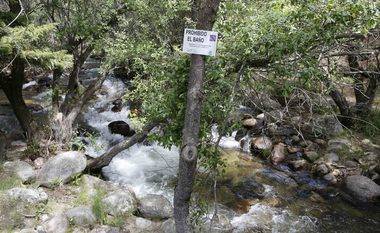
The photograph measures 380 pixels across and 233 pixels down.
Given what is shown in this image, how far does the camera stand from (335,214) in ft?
28.6

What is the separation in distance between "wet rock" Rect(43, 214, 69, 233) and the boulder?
148cm

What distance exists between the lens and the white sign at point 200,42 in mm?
4039

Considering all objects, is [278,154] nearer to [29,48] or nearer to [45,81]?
[29,48]

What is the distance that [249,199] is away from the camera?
907 cm

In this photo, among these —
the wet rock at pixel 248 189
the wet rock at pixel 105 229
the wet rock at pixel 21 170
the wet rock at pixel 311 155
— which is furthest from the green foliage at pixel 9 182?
the wet rock at pixel 311 155

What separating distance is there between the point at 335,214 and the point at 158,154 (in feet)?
15.5

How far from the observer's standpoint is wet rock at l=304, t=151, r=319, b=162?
1078 centimetres

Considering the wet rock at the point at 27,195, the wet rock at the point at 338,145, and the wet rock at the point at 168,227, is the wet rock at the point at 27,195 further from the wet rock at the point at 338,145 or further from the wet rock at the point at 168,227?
the wet rock at the point at 338,145

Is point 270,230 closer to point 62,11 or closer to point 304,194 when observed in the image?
point 304,194

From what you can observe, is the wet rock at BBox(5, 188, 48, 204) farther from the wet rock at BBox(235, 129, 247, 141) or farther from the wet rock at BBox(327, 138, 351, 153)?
the wet rock at BBox(327, 138, 351, 153)

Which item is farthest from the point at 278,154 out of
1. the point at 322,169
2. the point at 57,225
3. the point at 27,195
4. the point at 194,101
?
the point at 194,101

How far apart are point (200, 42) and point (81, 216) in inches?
166

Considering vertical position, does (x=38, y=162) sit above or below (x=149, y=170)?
above

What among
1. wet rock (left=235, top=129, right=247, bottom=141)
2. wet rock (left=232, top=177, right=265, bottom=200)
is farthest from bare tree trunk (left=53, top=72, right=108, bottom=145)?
wet rock (left=235, top=129, right=247, bottom=141)
